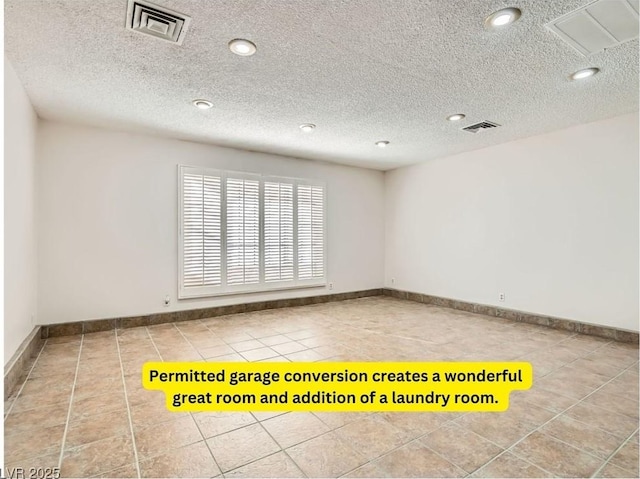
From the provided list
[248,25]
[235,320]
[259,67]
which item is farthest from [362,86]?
[235,320]

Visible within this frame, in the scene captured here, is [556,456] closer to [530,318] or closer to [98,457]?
[98,457]

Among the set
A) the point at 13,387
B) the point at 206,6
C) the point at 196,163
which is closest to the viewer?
the point at 206,6

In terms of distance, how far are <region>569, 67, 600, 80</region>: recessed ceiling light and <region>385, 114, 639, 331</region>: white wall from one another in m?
1.49

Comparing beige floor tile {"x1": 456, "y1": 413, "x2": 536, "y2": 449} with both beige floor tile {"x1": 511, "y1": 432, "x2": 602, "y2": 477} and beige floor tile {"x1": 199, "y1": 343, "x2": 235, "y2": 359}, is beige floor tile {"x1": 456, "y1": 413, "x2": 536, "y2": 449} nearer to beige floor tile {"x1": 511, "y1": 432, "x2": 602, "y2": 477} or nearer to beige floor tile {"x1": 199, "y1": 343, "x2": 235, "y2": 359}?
beige floor tile {"x1": 511, "y1": 432, "x2": 602, "y2": 477}

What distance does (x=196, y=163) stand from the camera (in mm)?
4949

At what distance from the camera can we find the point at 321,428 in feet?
6.98

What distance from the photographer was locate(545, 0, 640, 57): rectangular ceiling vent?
6.74 ft

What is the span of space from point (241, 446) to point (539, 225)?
4501 mm

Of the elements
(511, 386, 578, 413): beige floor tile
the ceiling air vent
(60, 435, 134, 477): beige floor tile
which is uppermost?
the ceiling air vent

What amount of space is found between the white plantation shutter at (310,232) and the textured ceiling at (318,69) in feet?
5.21

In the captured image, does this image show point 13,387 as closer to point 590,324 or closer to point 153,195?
point 153,195

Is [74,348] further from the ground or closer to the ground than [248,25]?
closer to the ground

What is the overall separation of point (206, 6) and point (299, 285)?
4.44 meters

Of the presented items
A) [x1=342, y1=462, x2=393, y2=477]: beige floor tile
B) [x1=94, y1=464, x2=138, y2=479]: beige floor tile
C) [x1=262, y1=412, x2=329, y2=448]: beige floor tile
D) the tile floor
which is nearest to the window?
the tile floor
